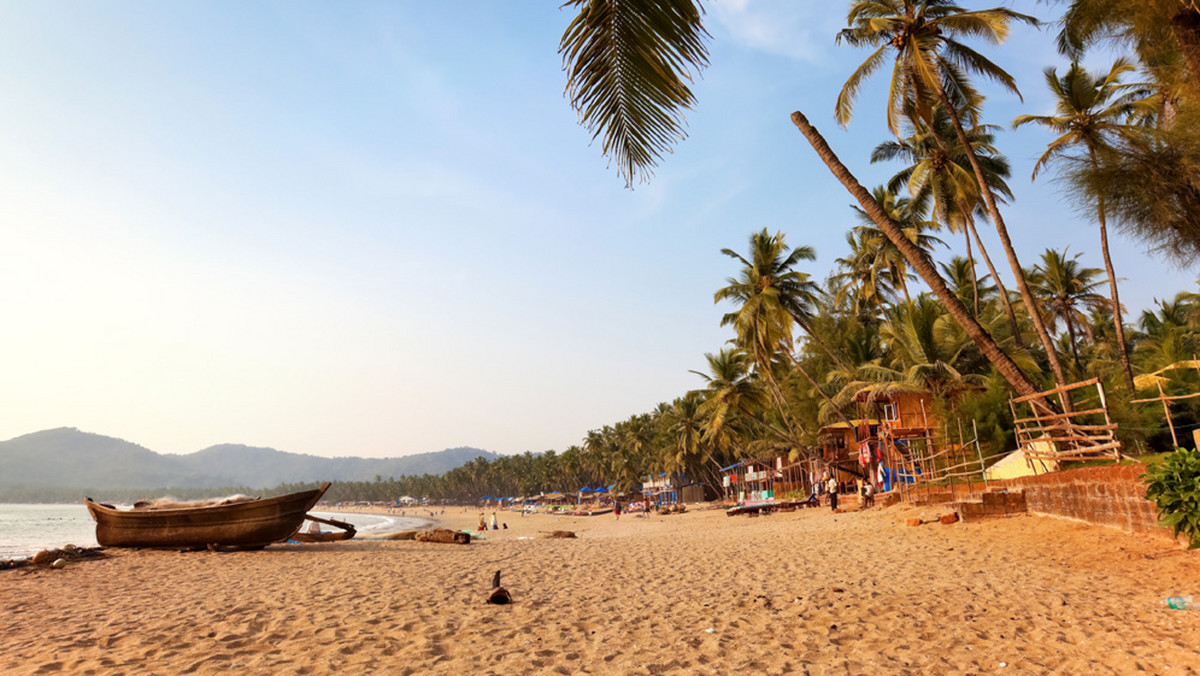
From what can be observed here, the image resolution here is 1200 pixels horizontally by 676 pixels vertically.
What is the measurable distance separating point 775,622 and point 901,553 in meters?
5.41

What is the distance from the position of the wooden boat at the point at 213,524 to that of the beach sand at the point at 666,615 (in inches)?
107

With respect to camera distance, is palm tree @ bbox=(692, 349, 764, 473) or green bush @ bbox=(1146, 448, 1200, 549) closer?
green bush @ bbox=(1146, 448, 1200, 549)

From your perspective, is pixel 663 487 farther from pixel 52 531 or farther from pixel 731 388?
pixel 52 531

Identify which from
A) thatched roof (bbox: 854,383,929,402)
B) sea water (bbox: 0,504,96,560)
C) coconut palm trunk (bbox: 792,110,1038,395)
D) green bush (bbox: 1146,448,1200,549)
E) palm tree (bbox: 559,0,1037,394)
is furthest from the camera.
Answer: sea water (bbox: 0,504,96,560)

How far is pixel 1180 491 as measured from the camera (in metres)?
6.50

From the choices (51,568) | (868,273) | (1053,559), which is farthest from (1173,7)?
(868,273)

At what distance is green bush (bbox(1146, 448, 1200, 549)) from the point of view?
6324 millimetres

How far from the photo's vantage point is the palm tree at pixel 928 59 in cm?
1470

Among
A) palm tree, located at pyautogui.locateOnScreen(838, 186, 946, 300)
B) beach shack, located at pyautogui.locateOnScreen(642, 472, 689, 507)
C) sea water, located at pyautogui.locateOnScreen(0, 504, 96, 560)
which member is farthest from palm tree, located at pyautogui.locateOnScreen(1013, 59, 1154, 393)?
beach shack, located at pyautogui.locateOnScreen(642, 472, 689, 507)

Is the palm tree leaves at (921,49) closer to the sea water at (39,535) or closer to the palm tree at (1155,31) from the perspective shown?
the palm tree at (1155,31)

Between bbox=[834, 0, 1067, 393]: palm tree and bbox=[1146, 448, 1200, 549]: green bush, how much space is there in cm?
777

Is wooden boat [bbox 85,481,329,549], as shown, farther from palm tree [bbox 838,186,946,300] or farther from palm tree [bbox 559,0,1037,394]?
palm tree [bbox 838,186,946,300]

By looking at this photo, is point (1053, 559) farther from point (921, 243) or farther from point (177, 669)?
point (921, 243)

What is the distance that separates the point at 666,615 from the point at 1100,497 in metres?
7.32
